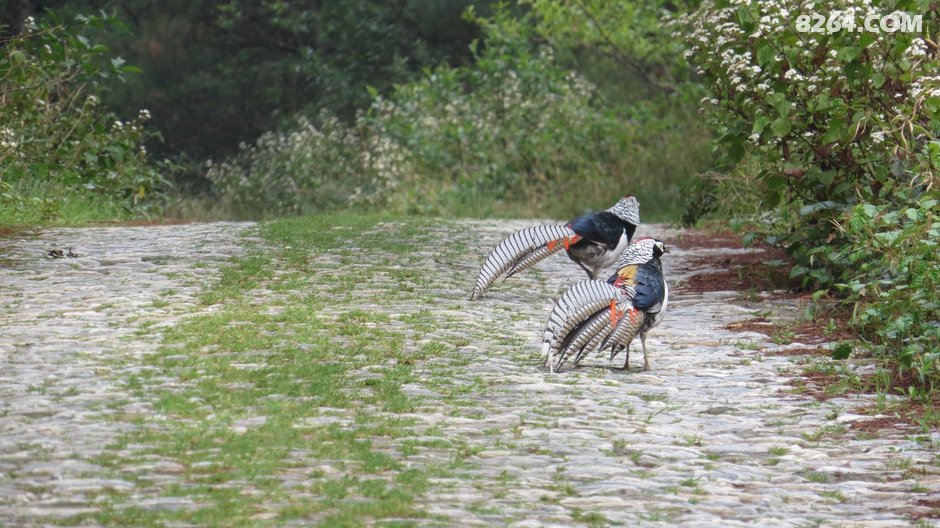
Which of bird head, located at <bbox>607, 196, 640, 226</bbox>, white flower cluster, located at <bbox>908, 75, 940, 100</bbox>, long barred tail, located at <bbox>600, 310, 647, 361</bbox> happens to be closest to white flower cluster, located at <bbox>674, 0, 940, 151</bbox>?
white flower cluster, located at <bbox>908, 75, 940, 100</bbox>

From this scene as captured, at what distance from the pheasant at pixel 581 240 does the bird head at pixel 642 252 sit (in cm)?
134

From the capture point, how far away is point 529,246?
9828 millimetres

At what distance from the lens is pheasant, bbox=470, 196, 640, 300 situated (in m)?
9.79

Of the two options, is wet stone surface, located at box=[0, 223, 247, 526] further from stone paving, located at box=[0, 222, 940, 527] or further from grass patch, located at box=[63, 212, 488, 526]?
grass patch, located at box=[63, 212, 488, 526]

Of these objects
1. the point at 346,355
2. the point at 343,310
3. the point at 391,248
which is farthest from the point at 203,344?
the point at 391,248

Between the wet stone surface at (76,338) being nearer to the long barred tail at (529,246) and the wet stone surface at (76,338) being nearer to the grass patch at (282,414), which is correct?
the grass patch at (282,414)

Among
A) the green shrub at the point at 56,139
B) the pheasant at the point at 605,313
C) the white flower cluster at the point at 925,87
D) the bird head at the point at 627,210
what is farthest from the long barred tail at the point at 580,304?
the green shrub at the point at 56,139

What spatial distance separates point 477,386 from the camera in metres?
7.59

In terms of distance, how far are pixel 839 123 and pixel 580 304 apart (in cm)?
353

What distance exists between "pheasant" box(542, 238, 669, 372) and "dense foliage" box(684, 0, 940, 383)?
1637 mm

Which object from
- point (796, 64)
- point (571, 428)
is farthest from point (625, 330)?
point (796, 64)

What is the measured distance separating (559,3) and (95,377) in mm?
19496

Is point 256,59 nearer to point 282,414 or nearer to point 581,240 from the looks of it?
point 581,240

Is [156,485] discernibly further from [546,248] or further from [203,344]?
[546,248]
